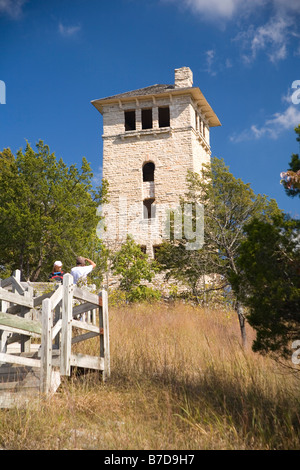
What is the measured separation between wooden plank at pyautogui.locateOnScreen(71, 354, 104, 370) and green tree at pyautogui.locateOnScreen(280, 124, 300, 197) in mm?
3495

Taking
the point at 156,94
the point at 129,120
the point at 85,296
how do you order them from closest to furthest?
the point at 85,296 → the point at 156,94 → the point at 129,120

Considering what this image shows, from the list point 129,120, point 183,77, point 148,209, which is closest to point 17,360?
point 148,209

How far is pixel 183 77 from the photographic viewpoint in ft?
97.6

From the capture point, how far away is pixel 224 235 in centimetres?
1355

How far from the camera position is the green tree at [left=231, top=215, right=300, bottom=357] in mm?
4871

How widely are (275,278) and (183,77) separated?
27011 millimetres

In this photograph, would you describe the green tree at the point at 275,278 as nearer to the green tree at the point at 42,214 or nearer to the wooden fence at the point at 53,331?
the wooden fence at the point at 53,331

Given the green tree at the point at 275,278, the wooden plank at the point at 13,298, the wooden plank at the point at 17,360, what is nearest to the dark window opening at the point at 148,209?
the wooden plank at the point at 13,298

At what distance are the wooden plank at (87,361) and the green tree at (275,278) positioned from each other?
248 cm

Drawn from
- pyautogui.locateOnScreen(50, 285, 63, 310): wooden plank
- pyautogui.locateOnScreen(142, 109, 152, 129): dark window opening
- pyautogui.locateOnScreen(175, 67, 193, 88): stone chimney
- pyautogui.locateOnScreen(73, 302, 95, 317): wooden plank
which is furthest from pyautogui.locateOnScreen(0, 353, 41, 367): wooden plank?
pyautogui.locateOnScreen(142, 109, 152, 129): dark window opening

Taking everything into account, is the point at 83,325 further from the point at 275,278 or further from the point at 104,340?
the point at 275,278

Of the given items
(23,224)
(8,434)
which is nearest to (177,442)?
(8,434)

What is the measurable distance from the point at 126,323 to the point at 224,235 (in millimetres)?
4702
